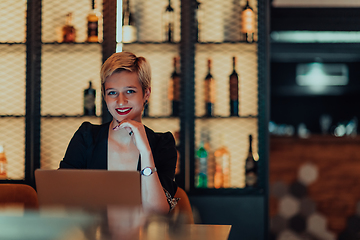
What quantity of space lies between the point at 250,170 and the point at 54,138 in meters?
1.27

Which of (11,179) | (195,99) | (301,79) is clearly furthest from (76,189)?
(301,79)

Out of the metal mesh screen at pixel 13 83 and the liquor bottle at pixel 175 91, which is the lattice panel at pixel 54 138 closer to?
the metal mesh screen at pixel 13 83

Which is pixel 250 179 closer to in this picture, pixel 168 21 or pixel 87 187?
pixel 168 21

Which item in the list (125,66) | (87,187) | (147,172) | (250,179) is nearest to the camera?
(87,187)

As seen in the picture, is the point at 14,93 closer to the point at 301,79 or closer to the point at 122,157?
the point at 122,157

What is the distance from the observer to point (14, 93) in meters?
2.31

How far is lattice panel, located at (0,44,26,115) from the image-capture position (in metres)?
2.31

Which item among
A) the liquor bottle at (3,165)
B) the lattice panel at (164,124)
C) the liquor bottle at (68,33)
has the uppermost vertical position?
the liquor bottle at (68,33)

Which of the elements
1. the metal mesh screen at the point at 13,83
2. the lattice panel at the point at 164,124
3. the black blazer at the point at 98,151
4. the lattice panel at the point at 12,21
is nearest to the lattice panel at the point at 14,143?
the metal mesh screen at the point at 13,83

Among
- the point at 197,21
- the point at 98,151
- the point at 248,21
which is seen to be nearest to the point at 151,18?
the point at 197,21

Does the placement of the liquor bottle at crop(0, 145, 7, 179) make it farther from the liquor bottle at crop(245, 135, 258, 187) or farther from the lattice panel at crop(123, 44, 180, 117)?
the liquor bottle at crop(245, 135, 258, 187)

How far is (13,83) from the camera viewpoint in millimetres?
2316

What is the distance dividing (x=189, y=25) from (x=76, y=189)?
1.59 metres

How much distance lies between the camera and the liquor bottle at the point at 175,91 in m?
2.22
